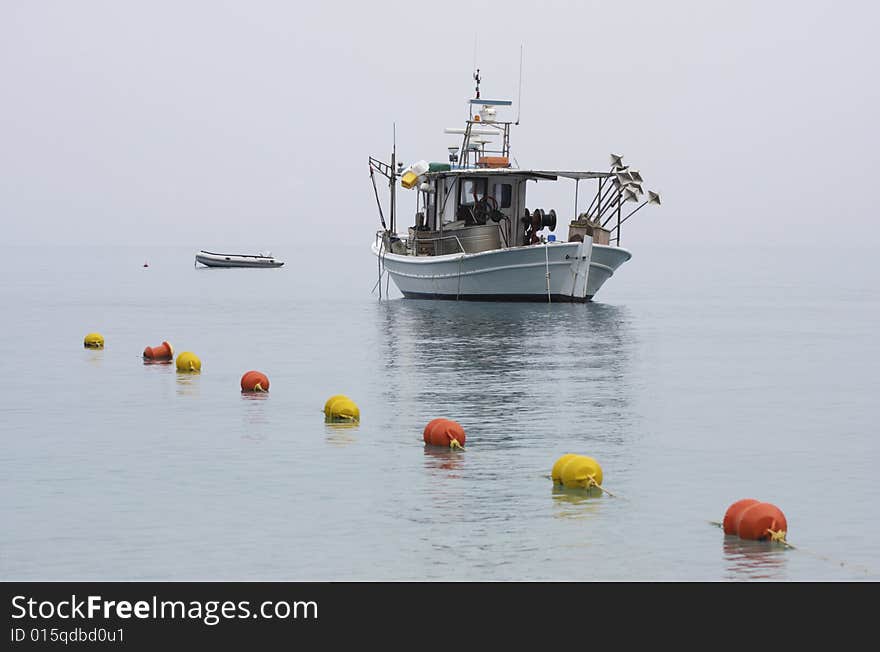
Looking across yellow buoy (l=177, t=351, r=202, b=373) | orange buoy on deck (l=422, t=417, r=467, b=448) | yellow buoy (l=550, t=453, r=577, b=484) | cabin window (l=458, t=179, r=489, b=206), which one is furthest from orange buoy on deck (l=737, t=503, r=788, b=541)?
cabin window (l=458, t=179, r=489, b=206)

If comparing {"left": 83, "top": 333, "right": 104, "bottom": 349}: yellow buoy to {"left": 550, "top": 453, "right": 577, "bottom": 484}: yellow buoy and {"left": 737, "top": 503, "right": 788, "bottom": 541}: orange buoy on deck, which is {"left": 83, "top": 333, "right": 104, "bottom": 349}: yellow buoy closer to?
{"left": 550, "top": 453, "right": 577, "bottom": 484}: yellow buoy

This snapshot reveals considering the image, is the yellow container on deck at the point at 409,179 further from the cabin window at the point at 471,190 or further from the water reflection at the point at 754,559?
the water reflection at the point at 754,559

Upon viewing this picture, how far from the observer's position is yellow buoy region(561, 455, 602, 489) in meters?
16.3

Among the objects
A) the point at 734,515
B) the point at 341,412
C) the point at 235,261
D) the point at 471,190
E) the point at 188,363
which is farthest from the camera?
the point at 235,261

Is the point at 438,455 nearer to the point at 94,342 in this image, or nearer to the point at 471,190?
the point at 94,342

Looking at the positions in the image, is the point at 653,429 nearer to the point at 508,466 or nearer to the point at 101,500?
the point at 508,466

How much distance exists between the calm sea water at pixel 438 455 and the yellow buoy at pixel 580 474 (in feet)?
0.98

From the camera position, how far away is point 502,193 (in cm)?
5219

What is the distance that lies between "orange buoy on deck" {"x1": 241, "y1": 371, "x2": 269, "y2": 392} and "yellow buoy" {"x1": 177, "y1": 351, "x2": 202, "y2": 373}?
4189mm

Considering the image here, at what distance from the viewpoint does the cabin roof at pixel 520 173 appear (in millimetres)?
50466

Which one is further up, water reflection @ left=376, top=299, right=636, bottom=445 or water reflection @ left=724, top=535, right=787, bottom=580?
water reflection @ left=376, top=299, right=636, bottom=445

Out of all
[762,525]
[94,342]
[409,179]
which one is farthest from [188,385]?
[409,179]

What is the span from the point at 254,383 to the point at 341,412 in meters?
4.59

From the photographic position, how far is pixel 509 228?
51938 mm
